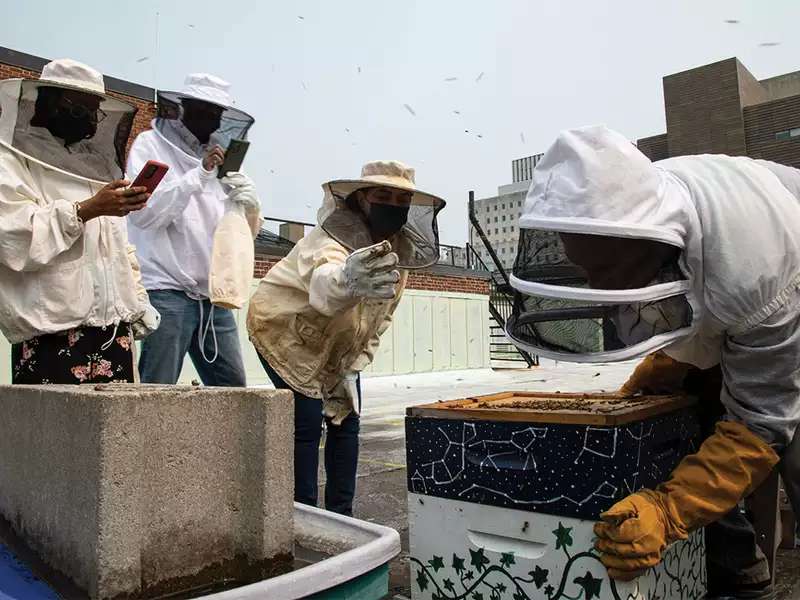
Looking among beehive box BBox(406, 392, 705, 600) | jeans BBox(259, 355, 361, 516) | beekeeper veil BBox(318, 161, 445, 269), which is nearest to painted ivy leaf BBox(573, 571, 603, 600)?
beehive box BBox(406, 392, 705, 600)

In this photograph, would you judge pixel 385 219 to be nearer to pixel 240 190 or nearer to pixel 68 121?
pixel 240 190

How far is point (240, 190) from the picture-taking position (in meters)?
2.37

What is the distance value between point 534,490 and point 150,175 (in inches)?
45.7

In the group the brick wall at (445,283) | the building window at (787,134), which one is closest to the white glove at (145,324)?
the brick wall at (445,283)

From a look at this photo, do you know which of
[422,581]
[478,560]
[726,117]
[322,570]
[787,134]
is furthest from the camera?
[726,117]

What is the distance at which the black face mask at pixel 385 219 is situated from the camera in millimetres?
2008

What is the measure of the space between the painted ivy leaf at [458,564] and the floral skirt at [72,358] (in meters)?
0.91

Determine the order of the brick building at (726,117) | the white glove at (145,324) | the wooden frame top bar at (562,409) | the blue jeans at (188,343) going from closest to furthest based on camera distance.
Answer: the wooden frame top bar at (562,409) < the white glove at (145,324) < the blue jeans at (188,343) < the brick building at (726,117)

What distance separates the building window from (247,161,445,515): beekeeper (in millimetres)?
10268

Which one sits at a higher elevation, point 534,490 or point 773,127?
point 773,127

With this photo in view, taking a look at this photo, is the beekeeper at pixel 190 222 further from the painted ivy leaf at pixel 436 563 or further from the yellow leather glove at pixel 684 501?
the yellow leather glove at pixel 684 501

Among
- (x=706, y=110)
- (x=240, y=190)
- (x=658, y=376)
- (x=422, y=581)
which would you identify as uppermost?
(x=706, y=110)

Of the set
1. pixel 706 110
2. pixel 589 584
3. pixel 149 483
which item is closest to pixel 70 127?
pixel 149 483

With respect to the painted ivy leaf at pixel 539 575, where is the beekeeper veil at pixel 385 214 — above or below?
above
